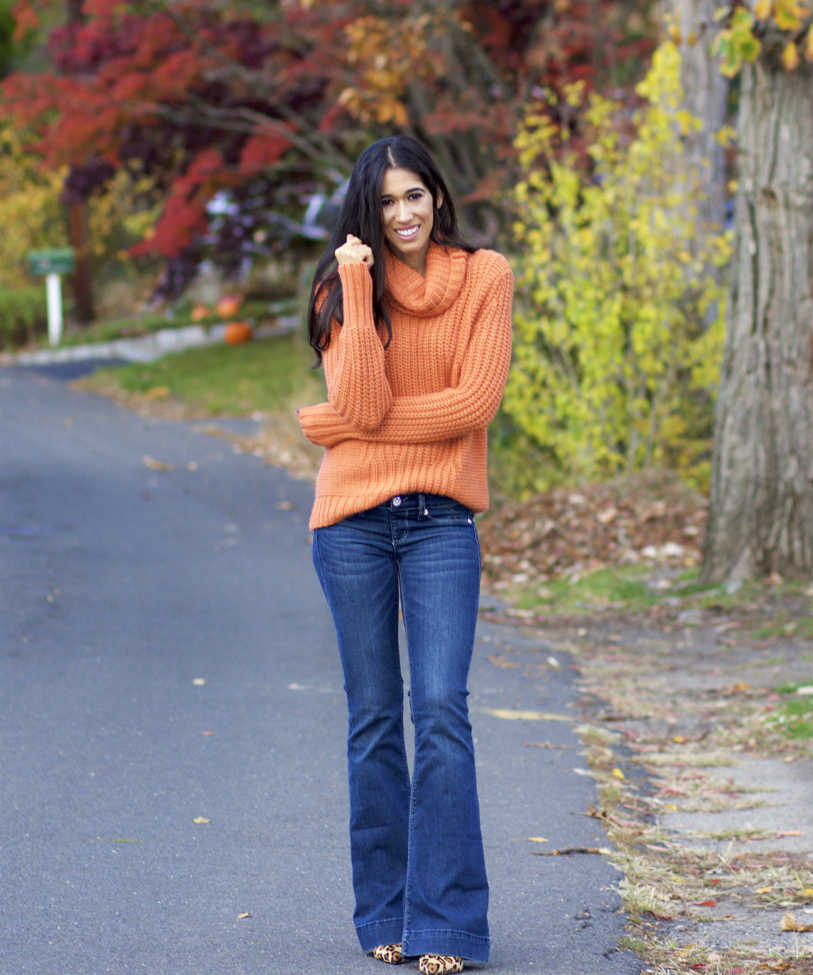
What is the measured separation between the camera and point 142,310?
27.9 metres

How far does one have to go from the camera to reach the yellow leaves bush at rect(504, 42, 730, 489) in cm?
890

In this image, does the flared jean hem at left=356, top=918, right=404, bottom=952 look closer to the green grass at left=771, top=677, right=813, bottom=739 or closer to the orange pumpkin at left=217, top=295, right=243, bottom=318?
the green grass at left=771, top=677, right=813, bottom=739

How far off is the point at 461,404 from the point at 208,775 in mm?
2134

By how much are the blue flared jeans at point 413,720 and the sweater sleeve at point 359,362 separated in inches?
8.9

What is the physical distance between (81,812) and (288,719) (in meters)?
1.32

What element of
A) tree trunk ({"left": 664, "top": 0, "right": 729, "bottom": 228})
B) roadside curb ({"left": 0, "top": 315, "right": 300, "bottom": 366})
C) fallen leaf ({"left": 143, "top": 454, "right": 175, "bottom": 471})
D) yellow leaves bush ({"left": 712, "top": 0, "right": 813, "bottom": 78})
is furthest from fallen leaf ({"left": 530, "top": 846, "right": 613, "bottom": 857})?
roadside curb ({"left": 0, "top": 315, "right": 300, "bottom": 366})

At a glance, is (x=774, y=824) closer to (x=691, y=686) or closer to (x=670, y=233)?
(x=691, y=686)

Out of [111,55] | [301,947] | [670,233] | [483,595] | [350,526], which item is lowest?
[483,595]

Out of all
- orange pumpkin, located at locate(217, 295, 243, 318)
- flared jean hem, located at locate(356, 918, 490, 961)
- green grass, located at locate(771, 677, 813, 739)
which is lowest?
green grass, located at locate(771, 677, 813, 739)

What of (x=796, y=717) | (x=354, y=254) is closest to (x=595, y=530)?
(x=796, y=717)

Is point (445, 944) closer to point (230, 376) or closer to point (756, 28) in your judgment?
point (756, 28)

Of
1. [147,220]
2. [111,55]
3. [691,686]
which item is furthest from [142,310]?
[691,686]

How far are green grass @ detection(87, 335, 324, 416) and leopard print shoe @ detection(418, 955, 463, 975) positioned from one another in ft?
37.2

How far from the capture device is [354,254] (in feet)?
10.2
